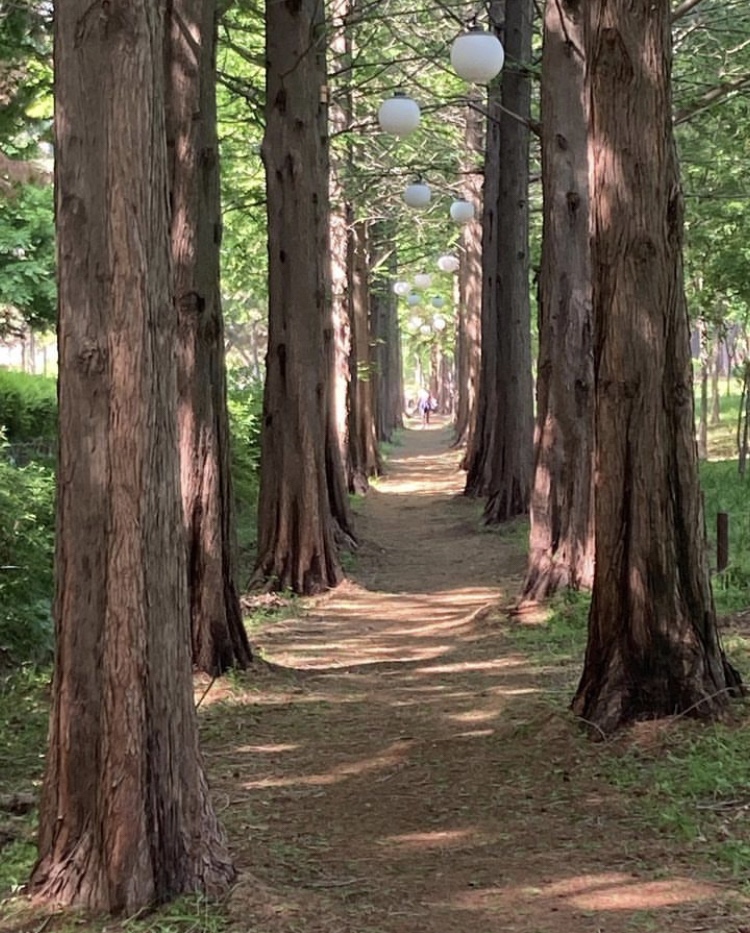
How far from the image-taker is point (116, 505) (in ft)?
13.1

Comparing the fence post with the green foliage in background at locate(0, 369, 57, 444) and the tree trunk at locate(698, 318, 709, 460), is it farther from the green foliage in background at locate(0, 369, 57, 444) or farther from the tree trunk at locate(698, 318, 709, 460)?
the tree trunk at locate(698, 318, 709, 460)

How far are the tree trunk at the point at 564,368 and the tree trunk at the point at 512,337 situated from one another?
5.58 metres

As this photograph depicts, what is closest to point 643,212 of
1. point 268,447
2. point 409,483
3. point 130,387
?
point 130,387

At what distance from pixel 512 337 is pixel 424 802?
37.8 feet

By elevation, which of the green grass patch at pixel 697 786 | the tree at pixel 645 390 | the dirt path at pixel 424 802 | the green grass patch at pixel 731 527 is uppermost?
the tree at pixel 645 390

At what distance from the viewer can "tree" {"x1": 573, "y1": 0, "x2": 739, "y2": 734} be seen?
19.4 feet

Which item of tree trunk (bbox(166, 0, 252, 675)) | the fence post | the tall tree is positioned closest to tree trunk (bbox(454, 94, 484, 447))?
the tall tree

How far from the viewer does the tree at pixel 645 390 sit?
19.4 feet

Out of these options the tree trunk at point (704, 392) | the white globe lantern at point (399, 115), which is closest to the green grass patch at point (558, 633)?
the white globe lantern at point (399, 115)

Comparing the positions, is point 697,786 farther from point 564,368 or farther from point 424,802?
point 564,368

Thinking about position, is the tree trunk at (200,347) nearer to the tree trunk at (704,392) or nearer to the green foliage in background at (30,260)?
the green foliage in background at (30,260)

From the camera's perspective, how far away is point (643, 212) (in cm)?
591

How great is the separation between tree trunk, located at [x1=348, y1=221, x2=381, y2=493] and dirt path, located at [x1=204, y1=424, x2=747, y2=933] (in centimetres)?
1137

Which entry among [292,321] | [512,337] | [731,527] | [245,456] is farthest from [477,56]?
[245,456]
